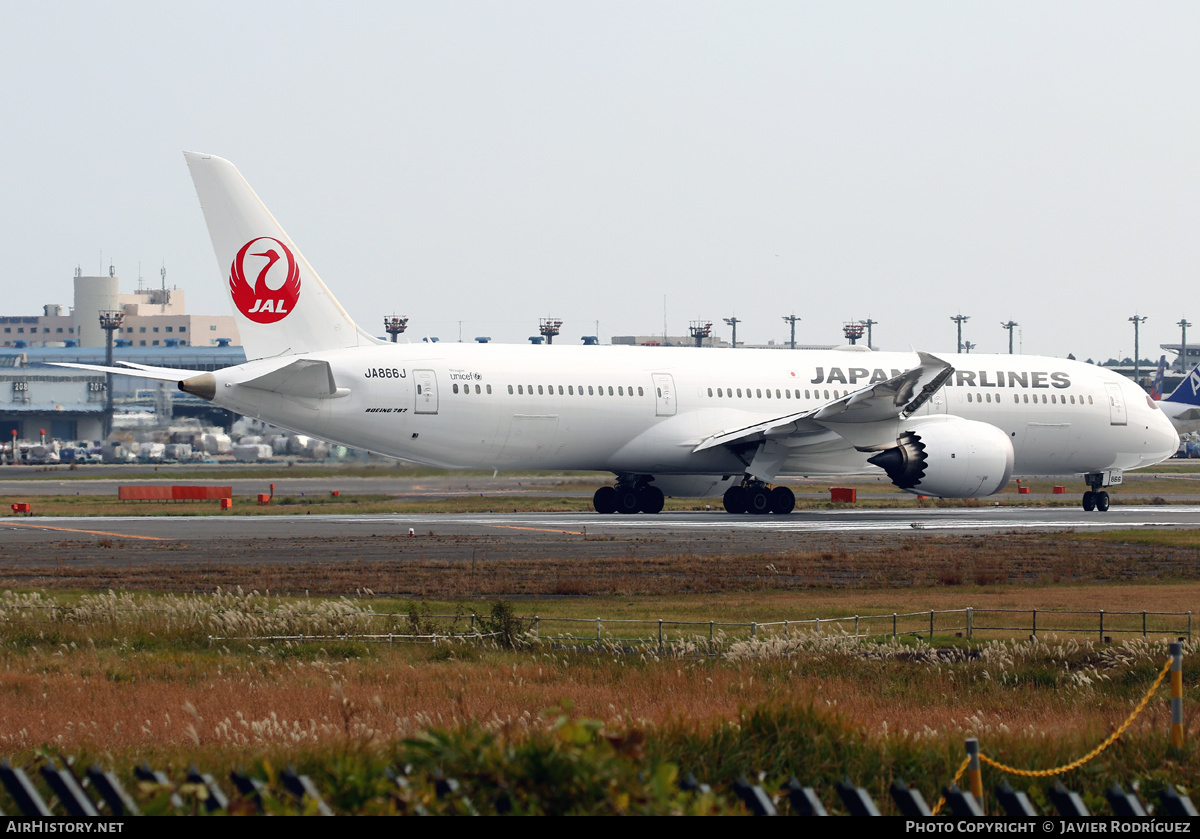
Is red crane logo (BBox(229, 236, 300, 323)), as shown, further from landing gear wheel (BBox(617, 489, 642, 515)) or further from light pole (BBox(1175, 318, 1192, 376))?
light pole (BBox(1175, 318, 1192, 376))

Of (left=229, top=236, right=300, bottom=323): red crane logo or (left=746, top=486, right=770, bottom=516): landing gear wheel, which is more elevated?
(left=229, top=236, right=300, bottom=323): red crane logo

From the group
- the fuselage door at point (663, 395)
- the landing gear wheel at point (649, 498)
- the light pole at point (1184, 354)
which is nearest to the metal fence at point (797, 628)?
the fuselage door at point (663, 395)

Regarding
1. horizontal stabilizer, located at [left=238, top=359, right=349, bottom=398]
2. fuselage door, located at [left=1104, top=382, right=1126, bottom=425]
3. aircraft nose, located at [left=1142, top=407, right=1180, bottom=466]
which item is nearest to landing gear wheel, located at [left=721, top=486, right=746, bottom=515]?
horizontal stabilizer, located at [left=238, top=359, right=349, bottom=398]

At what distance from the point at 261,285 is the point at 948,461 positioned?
20891mm

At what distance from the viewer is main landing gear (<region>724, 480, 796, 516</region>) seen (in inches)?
1686

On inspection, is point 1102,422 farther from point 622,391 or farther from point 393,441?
point 393,441

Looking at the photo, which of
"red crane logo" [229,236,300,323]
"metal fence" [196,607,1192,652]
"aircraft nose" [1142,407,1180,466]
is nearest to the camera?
"metal fence" [196,607,1192,652]

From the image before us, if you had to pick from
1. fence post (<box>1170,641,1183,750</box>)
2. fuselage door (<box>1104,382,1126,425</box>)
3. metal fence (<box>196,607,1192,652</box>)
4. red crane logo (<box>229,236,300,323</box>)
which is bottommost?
metal fence (<box>196,607,1192,652</box>)

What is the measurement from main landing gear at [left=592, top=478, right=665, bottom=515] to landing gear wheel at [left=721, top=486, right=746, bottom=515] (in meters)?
2.27

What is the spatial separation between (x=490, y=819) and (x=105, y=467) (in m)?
99.8

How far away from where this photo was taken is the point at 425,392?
3794 centimetres

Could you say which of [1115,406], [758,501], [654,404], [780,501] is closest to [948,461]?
[780,501]

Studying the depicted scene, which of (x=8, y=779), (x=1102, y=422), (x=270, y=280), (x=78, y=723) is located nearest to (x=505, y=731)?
(x=8, y=779)

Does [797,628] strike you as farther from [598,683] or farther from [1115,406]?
[1115,406]
